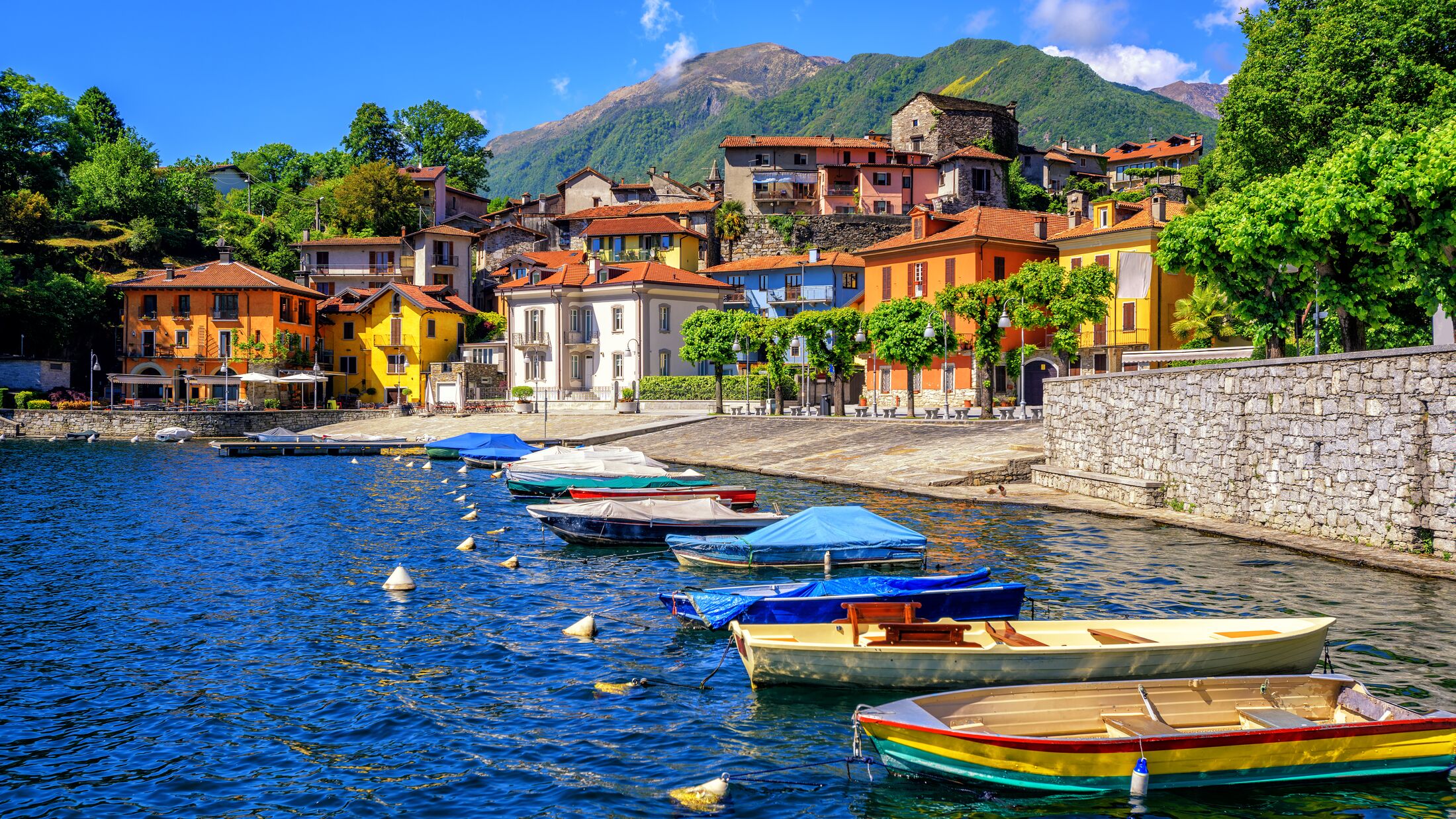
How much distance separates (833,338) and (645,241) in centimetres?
3841

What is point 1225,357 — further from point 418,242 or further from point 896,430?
point 418,242

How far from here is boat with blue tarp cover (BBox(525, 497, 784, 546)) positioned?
2708cm

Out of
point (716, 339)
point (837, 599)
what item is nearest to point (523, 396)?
point (716, 339)

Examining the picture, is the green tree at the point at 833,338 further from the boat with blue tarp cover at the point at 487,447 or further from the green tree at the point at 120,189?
the green tree at the point at 120,189

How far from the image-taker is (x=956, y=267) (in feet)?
225

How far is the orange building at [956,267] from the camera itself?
67.0 m

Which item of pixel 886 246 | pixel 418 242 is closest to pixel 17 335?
pixel 418 242

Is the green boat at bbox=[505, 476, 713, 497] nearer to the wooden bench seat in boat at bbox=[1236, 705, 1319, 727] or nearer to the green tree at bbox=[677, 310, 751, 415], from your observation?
the wooden bench seat in boat at bbox=[1236, 705, 1319, 727]

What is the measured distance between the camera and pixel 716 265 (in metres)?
101

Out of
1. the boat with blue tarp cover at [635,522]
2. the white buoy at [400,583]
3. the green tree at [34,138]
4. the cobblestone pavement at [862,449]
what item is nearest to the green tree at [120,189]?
the green tree at [34,138]

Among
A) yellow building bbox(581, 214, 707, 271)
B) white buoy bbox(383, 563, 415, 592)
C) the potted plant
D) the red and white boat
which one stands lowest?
white buoy bbox(383, 563, 415, 592)

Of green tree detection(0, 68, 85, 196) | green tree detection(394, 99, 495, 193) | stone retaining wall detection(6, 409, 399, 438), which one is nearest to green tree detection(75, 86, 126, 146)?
green tree detection(0, 68, 85, 196)

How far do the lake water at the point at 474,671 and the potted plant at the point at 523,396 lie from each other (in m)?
45.3

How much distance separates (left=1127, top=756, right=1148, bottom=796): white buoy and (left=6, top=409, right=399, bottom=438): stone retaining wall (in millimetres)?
73861
